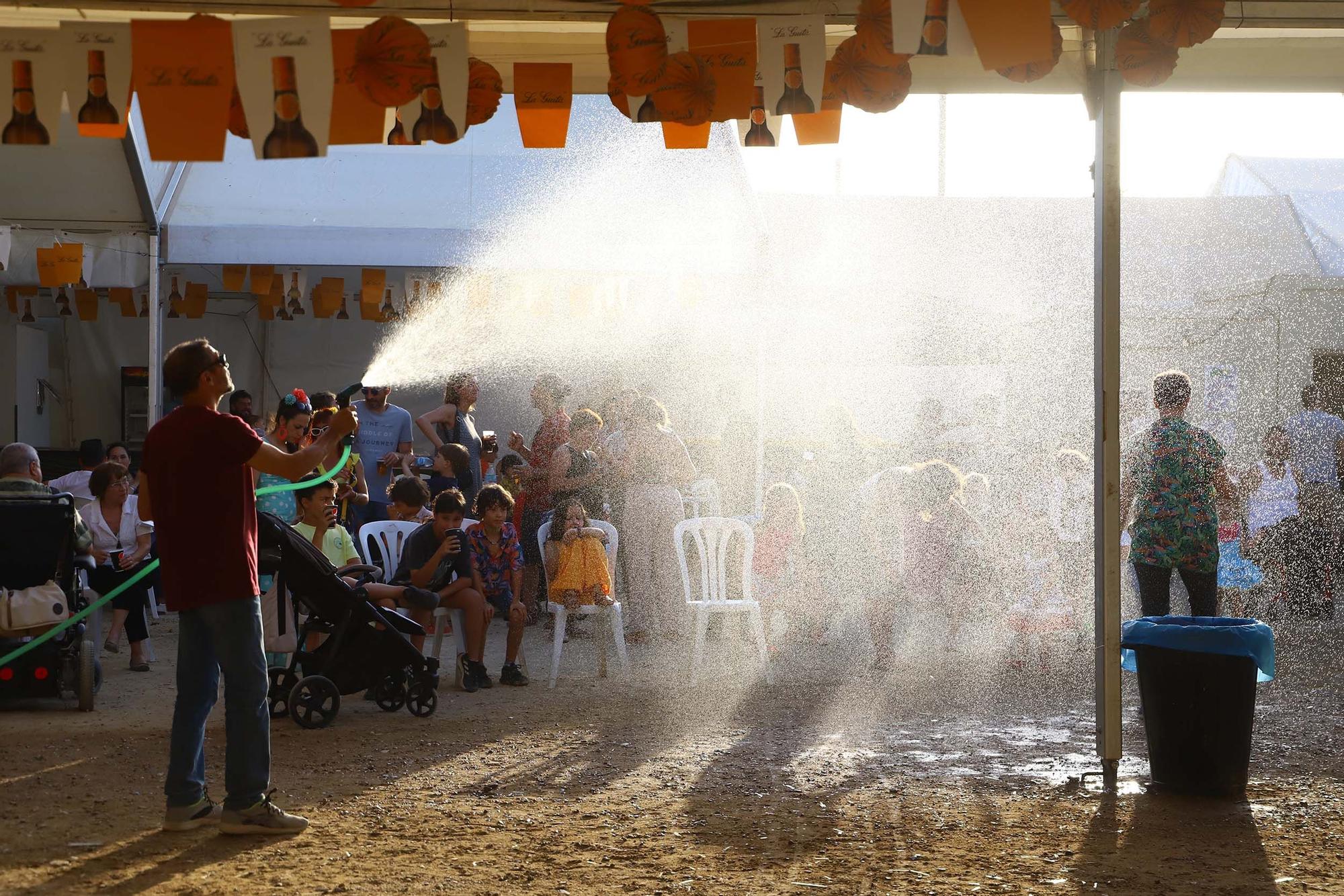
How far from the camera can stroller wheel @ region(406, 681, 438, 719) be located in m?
6.38

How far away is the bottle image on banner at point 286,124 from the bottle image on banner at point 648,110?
1.15m

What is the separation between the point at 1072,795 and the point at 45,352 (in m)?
10.8

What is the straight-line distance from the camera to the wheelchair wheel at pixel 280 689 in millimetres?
6246

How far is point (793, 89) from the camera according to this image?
15.9 feet

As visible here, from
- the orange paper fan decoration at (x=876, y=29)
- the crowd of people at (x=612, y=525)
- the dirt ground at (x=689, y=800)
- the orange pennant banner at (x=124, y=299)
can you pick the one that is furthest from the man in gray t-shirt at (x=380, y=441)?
the orange paper fan decoration at (x=876, y=29)

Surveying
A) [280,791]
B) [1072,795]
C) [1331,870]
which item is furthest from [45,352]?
[1331,870]

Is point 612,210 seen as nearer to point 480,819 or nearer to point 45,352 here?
point 45,352

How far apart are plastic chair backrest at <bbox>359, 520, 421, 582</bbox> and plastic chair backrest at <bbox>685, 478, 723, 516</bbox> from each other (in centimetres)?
249

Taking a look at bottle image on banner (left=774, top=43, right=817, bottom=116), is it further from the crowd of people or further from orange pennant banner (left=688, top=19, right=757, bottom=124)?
the crowd of people

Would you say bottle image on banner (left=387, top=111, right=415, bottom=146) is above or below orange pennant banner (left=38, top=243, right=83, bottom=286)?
below

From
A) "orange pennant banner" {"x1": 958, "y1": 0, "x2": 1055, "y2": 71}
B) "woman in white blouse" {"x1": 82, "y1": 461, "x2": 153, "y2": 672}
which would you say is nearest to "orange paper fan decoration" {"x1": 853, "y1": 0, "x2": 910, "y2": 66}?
"orange pennant banner" {"x1": 958, "y1": 0, "x2": 1055, "y2": 71}

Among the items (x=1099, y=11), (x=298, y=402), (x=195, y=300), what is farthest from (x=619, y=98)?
(x=195, y=300)

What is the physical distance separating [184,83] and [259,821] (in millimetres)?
2406

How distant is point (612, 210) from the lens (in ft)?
34.4
